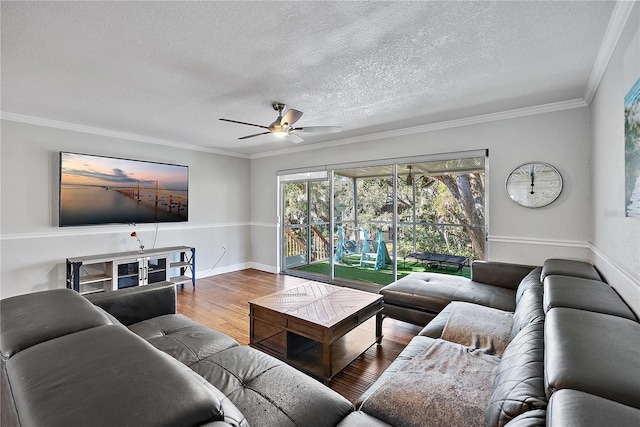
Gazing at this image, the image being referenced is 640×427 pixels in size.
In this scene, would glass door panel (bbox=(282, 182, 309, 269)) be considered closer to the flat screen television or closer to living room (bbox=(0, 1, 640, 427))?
living room (bbox=(0, 1, 640, 427))

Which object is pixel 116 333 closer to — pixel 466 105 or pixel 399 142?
pixel 466 105

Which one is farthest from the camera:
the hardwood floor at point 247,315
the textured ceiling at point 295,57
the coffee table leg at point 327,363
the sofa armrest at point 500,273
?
the sofa armrest at point 500,273

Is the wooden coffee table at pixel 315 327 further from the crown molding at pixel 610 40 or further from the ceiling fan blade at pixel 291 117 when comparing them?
the crown molding at pixel 610 40

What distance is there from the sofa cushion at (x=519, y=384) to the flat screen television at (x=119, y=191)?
497cm

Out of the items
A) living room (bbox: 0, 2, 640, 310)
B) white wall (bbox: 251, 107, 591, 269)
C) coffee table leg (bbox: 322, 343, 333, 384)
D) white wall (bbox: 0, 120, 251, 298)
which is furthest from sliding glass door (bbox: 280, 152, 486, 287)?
coffee table leg (bbox: 322, 343, 333, 384)

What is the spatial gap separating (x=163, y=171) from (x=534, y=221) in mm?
5361

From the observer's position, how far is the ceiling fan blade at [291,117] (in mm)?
2840

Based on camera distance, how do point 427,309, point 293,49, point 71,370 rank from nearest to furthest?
point 71,370
point 293,49
point 427,309

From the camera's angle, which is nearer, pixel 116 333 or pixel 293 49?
pixel 116 333

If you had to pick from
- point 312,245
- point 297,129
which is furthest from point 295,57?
point 312,245

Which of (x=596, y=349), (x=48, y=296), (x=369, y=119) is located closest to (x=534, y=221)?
(x=369, y=119)

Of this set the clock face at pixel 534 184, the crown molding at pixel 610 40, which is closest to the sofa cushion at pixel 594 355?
the crown molding at pixel 610 40

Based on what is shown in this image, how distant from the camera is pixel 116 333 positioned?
3.48ft

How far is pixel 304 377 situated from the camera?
1569 millimetres
